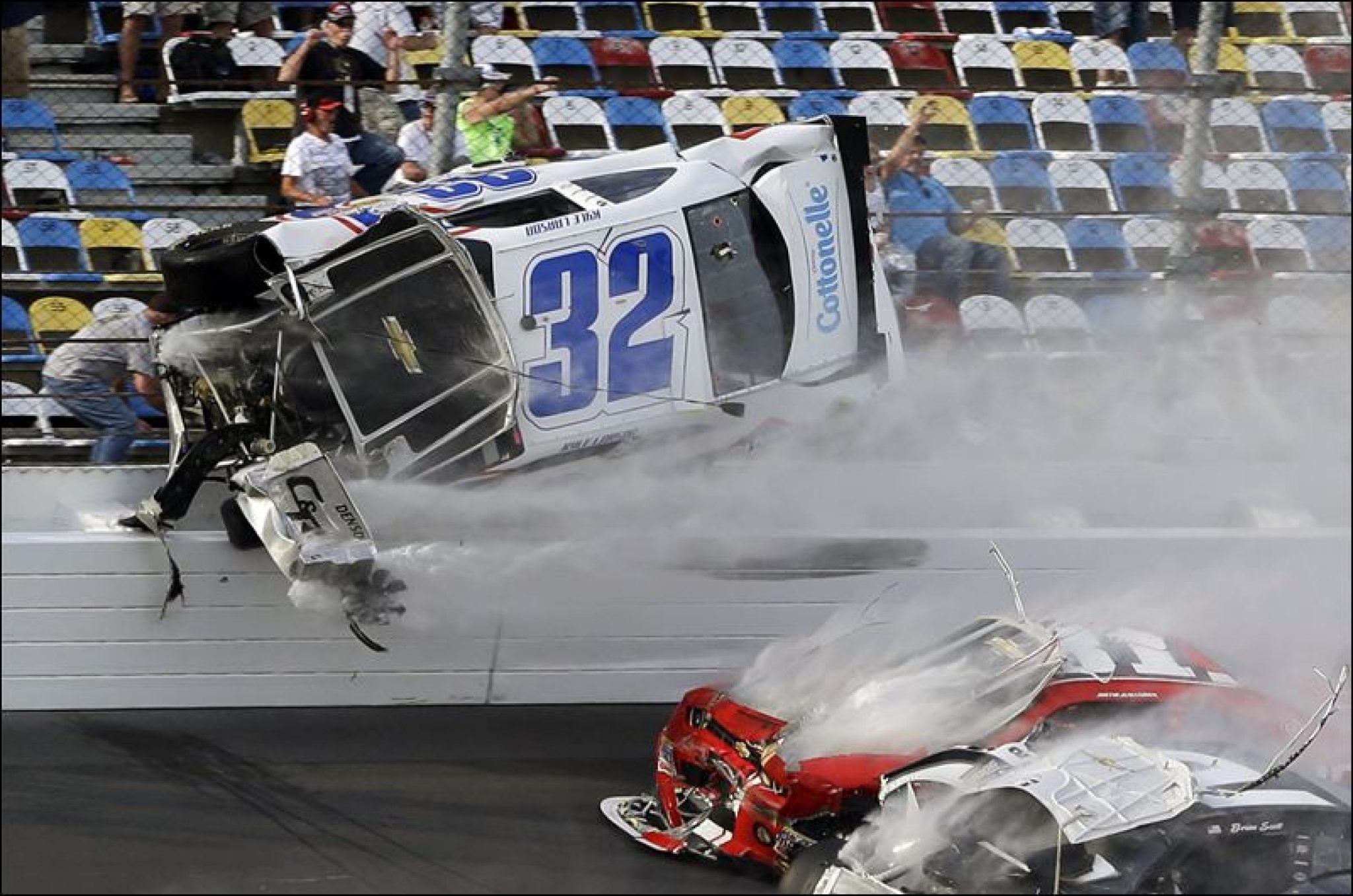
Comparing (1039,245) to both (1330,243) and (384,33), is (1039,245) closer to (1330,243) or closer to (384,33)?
(1330,243)

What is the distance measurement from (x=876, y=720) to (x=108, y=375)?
412 cm

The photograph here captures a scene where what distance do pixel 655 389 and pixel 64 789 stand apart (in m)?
3.09

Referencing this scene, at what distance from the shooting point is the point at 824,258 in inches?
354

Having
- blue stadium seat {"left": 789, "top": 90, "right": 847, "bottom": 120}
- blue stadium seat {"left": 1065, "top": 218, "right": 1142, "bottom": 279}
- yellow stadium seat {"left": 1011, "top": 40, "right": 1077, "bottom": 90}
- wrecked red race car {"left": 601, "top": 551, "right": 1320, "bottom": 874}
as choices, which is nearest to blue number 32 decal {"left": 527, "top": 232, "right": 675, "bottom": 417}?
wrecked red race car {"left": 601, "top": 551, "right": 1320, "bottom": 874}

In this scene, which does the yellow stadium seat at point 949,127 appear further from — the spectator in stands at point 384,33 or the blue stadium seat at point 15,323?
the blue stadium seat at point 15,323

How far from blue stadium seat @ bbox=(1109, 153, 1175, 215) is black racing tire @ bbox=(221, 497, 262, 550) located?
4.91m

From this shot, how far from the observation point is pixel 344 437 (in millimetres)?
8023

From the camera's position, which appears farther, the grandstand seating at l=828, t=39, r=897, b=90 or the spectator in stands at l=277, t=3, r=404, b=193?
the grandstand seating at l=828, t=39, r=897, b=90

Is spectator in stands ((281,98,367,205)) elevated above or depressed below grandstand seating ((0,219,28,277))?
above

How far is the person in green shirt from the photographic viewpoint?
31.5 feet

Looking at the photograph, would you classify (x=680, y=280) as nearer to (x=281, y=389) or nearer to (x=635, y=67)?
(x=281, y=389)

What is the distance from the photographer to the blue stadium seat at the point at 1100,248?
32.3ft

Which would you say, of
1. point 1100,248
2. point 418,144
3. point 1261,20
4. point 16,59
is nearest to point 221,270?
point 418,144

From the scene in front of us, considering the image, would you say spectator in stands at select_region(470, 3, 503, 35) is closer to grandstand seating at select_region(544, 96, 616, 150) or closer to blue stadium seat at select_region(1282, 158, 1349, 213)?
grandstand seating at select_region(544, 96, 616, 150)
